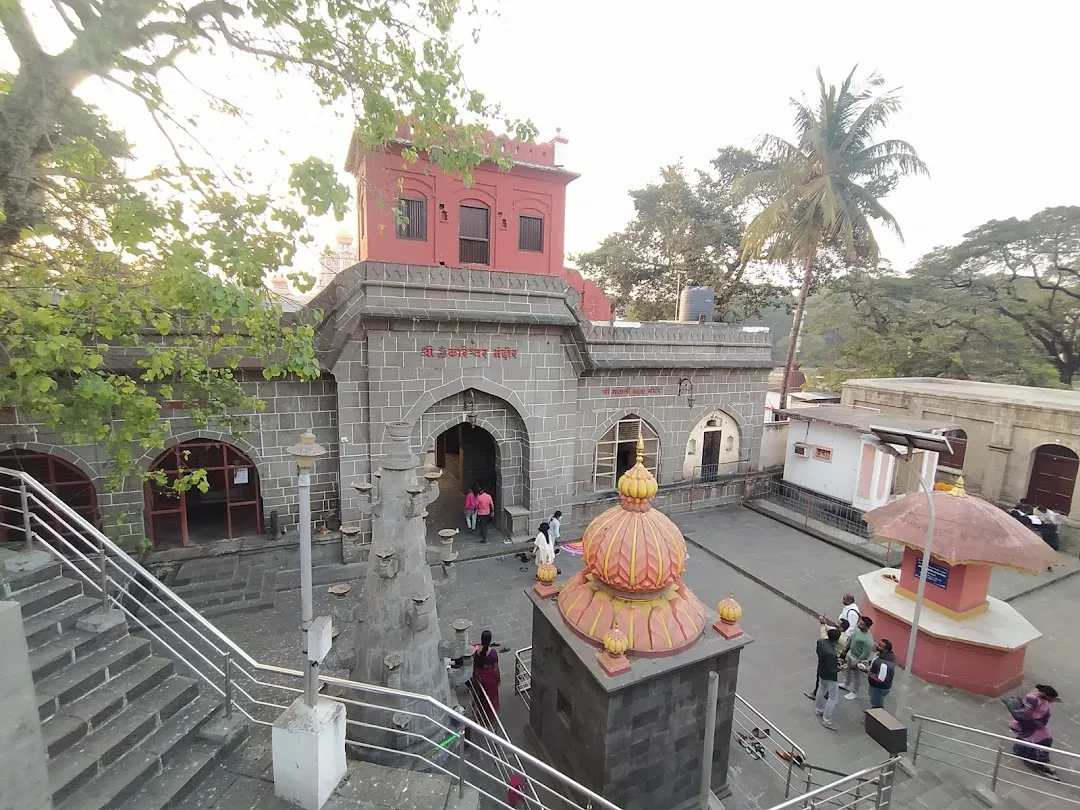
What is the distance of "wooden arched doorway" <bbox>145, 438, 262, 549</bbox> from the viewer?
10.5 metres

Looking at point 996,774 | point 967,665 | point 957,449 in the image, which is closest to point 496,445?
point 967,665

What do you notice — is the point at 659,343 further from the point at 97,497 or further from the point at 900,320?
the point at 900,320

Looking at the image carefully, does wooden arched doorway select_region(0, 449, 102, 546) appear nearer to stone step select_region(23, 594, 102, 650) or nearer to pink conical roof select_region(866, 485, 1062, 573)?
stone step select_region(23, 594, 102, 650)

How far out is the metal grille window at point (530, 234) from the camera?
1400 cm

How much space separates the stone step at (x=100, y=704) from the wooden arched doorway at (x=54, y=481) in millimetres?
6968

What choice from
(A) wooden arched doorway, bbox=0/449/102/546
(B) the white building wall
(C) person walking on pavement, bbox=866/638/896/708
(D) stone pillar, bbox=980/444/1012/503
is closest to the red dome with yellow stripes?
(C) person walking on pavement, bbox=866/638/896/708

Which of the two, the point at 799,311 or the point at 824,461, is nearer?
the point at 824,461

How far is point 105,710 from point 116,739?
0.96 ft

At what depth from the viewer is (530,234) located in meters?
14.2

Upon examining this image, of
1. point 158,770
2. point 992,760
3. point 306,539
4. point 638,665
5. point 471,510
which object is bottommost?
point 992,760

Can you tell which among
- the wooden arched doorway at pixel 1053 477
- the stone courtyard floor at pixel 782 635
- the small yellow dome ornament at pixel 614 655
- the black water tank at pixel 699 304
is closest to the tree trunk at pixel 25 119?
the stone courtyard floor at pixel 782 635

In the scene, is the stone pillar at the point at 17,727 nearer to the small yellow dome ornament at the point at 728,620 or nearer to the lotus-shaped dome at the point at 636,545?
the lotus-shaped dome at the point at 636,545

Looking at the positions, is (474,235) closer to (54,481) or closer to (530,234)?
(530,234)

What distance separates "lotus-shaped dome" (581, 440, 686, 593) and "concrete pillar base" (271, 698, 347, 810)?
266 centimetres
